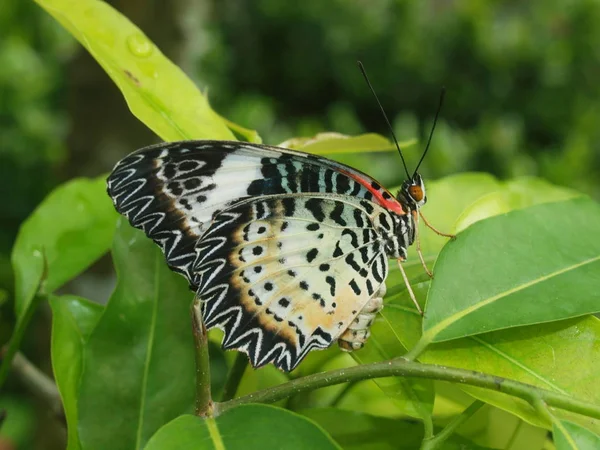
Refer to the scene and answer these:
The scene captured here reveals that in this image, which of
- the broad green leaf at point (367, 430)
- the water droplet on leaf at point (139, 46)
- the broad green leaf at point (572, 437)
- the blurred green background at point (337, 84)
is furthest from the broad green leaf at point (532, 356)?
the blurred green background at point (337, 84)

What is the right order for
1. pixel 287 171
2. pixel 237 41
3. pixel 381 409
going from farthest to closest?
pixel 237 41
pixel 381 409
pixel 287 171

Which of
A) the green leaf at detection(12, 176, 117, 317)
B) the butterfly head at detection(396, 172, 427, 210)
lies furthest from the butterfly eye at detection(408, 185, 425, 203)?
the green leaf at detection(12, 176, 117, 317)

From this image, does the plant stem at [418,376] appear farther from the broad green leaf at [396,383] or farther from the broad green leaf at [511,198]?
the broad green leaf at [511,198]

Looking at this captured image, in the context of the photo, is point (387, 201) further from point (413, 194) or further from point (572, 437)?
point (572, 437)

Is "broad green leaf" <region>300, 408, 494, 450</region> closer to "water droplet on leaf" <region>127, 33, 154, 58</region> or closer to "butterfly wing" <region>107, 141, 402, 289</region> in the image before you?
"butterfly wing" <region>107, 141, 402, 289</region>

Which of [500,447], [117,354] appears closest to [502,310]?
[500,447]

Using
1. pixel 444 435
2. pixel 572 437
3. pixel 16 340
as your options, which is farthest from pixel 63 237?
pixel 572 437

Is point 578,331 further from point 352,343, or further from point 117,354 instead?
point 117,354
